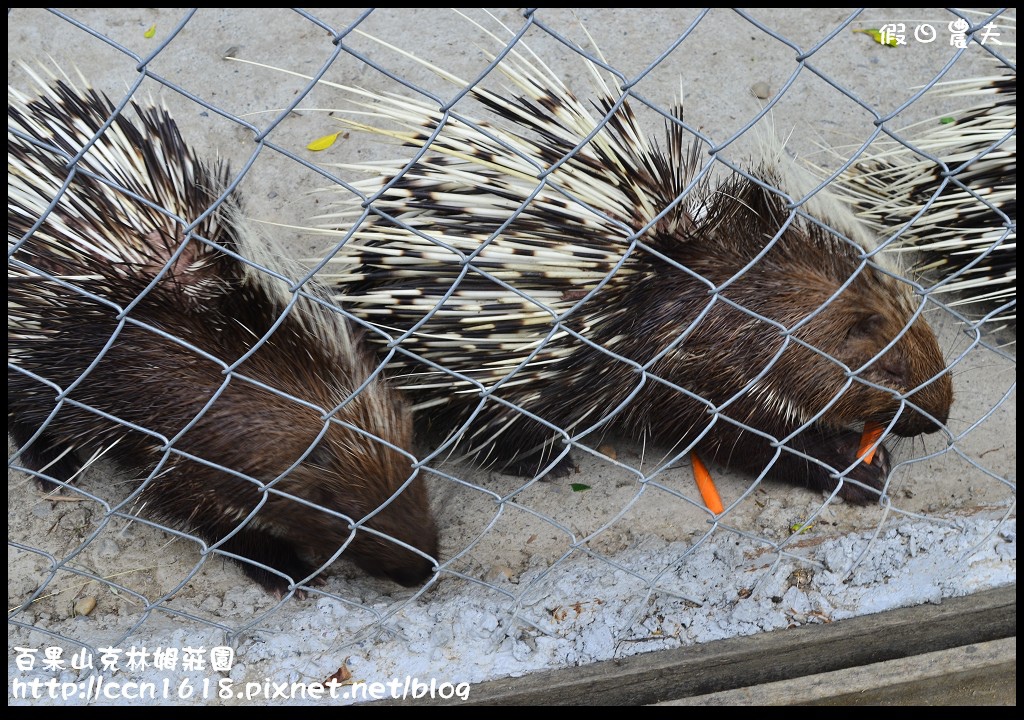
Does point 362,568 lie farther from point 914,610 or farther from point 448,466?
point 914,610

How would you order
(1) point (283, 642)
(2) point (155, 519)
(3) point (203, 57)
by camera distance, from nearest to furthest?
1. (1) point (283, 642)
2. (2) point (155, 519)
3. (3) point (203, 57)

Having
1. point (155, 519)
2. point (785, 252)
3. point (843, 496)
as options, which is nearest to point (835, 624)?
point (843, 496)

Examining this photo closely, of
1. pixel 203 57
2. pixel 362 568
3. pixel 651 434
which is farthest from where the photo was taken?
pixel 203 57

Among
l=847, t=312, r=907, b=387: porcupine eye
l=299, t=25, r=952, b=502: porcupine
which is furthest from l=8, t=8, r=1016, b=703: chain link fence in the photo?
l=847, t=312, r=907, b=387: porcupine eye

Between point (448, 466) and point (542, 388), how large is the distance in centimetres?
37

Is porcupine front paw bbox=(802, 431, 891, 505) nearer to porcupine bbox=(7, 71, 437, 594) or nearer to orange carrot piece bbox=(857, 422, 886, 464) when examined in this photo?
orange carrot piece bbox=(857, 422, 886, 464)

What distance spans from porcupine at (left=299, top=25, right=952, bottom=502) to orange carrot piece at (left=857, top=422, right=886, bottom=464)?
0.11ft

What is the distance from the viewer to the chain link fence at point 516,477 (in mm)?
1700

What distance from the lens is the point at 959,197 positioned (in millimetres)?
2451

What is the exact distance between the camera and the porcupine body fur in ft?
7.87

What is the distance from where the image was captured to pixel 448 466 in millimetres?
2328

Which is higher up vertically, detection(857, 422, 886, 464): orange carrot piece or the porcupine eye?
the porcupine eye

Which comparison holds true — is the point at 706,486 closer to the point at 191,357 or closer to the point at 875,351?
the point at 875,351

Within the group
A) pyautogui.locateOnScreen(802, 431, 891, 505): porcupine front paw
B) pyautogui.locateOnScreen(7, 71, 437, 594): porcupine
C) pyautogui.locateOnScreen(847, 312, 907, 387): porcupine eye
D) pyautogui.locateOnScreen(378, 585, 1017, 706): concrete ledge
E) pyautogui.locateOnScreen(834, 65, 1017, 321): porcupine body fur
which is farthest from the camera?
pyautogui.locateOnScreen(834, 65, 1017, 321): porcupine body fur
